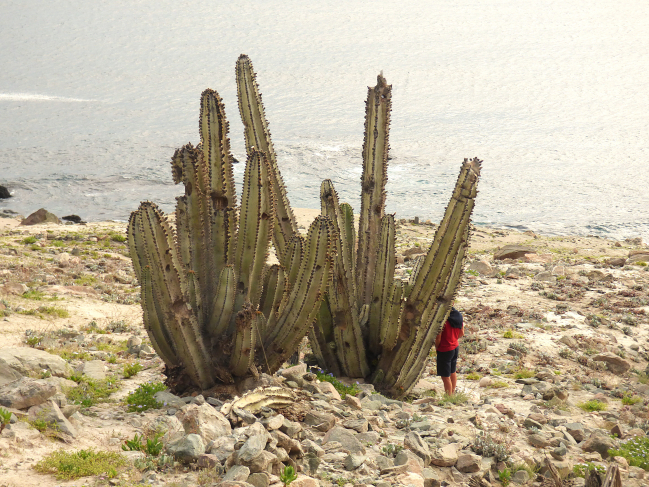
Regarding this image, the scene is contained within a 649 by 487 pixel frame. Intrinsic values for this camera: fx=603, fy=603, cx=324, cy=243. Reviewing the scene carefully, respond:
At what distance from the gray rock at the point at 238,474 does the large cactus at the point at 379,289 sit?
3.15 meters

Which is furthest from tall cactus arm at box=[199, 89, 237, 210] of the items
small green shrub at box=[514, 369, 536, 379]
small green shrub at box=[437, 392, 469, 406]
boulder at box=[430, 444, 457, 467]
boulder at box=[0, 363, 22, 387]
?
small green shrub at box=[514, 369, 536, 379]

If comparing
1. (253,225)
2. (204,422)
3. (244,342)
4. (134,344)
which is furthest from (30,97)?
(204,422)

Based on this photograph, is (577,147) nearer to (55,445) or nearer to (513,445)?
(513,445)

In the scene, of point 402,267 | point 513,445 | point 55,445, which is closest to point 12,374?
point 55,445

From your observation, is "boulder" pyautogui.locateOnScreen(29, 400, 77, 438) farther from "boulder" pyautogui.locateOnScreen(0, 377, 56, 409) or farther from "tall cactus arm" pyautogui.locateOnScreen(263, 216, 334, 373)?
"tall cactus arm" pyautogui.locateOnScreen(263, 216, 334, 373)

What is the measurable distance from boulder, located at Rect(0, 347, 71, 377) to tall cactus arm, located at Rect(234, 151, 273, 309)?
2205mm

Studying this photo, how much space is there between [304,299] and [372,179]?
6.88ft

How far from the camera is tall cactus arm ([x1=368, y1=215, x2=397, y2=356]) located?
7.59 m

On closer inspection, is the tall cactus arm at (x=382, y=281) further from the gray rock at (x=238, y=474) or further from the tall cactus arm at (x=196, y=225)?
the gray rock at (x=238, y=474)

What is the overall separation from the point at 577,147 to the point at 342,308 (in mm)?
41900

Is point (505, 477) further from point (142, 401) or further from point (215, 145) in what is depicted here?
point (215, 145)

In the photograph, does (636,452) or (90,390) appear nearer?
(636,452)

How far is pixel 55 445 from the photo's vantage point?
4707 millimetres

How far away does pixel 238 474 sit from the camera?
415cm
